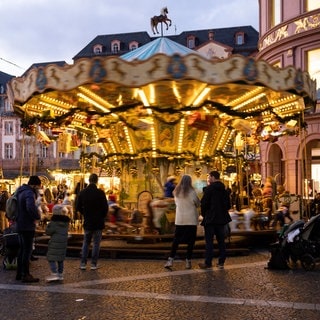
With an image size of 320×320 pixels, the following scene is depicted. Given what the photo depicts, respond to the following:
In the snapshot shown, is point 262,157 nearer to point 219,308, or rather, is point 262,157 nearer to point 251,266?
point 251,266

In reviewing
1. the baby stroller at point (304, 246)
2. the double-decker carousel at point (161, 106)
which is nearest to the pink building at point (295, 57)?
the double-decker carousel at point (161, 106)

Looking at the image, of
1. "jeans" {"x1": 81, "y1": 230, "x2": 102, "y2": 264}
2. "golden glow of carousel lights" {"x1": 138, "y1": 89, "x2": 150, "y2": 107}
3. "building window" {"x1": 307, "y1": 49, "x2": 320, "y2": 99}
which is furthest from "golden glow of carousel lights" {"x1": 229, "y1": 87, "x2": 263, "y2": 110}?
"building window" {"x1": 307, "y1": 49, "x2": 320, "y2": 99}

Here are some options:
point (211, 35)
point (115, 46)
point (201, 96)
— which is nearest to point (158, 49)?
point (201, 96)

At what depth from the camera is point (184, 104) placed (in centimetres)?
1331

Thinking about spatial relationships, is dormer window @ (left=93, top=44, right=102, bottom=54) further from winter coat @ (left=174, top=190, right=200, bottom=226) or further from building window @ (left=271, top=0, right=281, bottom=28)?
winter coat @ (left=174, top=190, right=200, bottom=226)

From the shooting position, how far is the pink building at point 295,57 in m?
23.4

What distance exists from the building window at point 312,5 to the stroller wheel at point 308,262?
16657 mm

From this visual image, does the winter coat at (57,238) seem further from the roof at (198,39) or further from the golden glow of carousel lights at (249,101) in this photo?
the roof at (198,39)

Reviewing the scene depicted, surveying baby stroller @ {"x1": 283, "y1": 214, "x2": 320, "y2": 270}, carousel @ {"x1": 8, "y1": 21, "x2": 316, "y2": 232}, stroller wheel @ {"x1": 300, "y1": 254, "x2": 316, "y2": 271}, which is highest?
carousel @ {"x1": 8, "y1": 21, "x2": 316, "y2": 232}

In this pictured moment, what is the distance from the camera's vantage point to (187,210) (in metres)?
9.45

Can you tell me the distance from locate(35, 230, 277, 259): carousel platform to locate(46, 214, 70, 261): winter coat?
282 centimetres

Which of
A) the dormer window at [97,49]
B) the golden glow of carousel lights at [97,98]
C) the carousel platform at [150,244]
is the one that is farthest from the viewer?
the dormer window at [97,49]

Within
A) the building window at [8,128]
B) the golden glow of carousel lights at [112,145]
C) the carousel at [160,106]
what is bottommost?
the golden glow of carousel lights at [112,145]

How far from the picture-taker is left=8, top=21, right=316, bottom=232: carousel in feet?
33.3
